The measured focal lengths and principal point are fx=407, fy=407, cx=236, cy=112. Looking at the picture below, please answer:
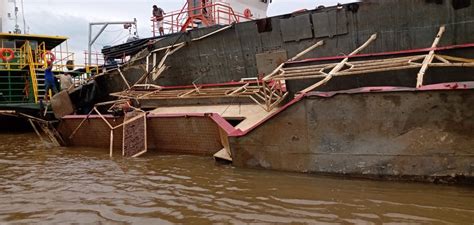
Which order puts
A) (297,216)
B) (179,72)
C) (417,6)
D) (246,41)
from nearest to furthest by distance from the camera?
(297,216) → (417,6) → (246,41) → (179,72)

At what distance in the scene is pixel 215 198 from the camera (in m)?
4.94

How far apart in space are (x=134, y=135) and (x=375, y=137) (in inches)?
212

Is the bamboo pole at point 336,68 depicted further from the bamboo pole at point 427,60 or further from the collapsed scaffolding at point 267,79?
the bamboo pole at point 427,60

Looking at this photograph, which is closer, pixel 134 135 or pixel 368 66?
pixel 368 66

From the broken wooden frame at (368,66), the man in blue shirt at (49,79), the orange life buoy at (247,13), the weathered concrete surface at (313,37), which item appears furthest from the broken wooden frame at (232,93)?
the orange life buoy at (247,13)

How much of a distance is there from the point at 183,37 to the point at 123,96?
233 cm

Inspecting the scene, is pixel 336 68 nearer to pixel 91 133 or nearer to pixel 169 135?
pixel 169 135

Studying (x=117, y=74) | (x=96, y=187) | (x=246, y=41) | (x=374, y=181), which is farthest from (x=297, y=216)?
(x=117, y=74)

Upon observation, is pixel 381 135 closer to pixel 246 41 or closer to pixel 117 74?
pixel 246 41

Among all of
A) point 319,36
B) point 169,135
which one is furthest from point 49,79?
point 319,36

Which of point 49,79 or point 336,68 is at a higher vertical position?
point 49,79

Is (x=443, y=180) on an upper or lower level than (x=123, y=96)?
lower

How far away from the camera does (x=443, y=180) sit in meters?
5.07

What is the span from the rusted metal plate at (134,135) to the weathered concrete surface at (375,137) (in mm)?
3193
